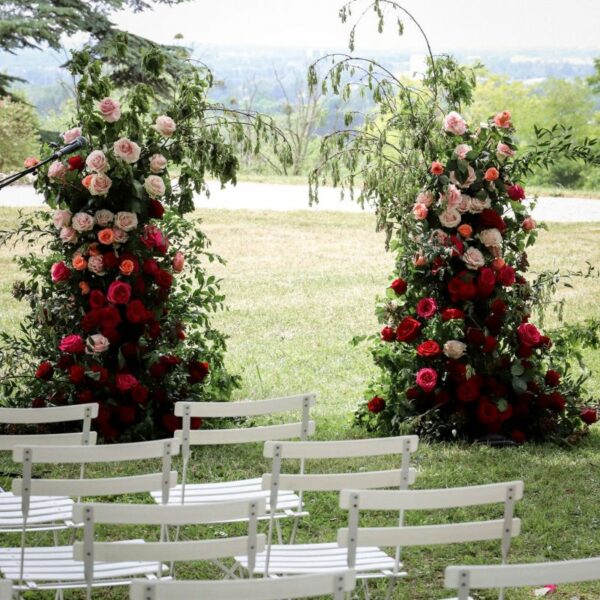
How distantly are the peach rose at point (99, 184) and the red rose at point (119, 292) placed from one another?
0.53m

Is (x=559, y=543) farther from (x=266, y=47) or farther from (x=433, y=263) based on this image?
(x=266, y=47)

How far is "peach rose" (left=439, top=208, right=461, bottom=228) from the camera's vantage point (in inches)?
266

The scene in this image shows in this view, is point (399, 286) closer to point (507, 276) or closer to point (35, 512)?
Result: point (507, 276)

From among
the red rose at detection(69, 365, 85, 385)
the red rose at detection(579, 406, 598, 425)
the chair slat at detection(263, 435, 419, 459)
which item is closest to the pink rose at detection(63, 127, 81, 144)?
the red rose at detection(69, 365, 85, 385)

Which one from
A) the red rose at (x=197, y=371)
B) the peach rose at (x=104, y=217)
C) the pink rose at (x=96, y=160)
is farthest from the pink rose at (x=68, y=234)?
the red rose at (x=197, y=371)

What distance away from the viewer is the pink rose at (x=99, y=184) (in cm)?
648

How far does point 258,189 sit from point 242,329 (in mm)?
8063

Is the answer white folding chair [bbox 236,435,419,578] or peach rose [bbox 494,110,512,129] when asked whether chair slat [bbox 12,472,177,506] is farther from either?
peach rose [bbox 494,110,512,129]

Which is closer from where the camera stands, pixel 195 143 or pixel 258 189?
pixel 195 143

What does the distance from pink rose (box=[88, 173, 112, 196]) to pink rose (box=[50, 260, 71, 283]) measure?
20.8 inches

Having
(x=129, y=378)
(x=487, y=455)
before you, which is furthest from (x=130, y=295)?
(x=487, y=455)

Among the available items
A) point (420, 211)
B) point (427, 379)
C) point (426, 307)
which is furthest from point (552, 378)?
point (420, 211)

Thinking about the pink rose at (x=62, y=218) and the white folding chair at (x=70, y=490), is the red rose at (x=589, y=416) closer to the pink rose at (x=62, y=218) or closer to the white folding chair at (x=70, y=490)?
the pink rose at (x=62, y=218)

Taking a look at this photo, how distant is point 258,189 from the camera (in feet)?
63.2
